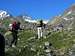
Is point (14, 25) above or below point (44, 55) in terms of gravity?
above

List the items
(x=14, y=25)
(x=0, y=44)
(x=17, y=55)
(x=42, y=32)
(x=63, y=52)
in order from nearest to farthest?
(x=0, y=44) → (x=17, y=55) → (x=63, y=52) → (x=14, y=25) → (x=42, y=32)

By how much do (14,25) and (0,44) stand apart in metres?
17.9

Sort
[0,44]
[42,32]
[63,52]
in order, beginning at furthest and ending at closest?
[42,32] → [63,52] → [0,44]

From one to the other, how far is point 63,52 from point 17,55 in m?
3.50

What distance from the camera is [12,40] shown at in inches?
955

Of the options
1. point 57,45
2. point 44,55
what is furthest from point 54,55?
point 57,45

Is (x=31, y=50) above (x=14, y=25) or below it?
below

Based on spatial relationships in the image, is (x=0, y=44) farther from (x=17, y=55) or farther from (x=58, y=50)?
(x=58, y=50)

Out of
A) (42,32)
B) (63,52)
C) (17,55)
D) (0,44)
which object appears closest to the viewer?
(0,44)

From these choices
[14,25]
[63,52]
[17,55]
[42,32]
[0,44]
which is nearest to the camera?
[0,44]

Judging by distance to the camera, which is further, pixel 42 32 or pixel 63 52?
pixel 42 32

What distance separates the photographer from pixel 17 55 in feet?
62.0

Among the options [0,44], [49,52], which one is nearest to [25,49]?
[49,52]

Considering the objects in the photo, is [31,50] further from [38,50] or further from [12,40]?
[12,40]
